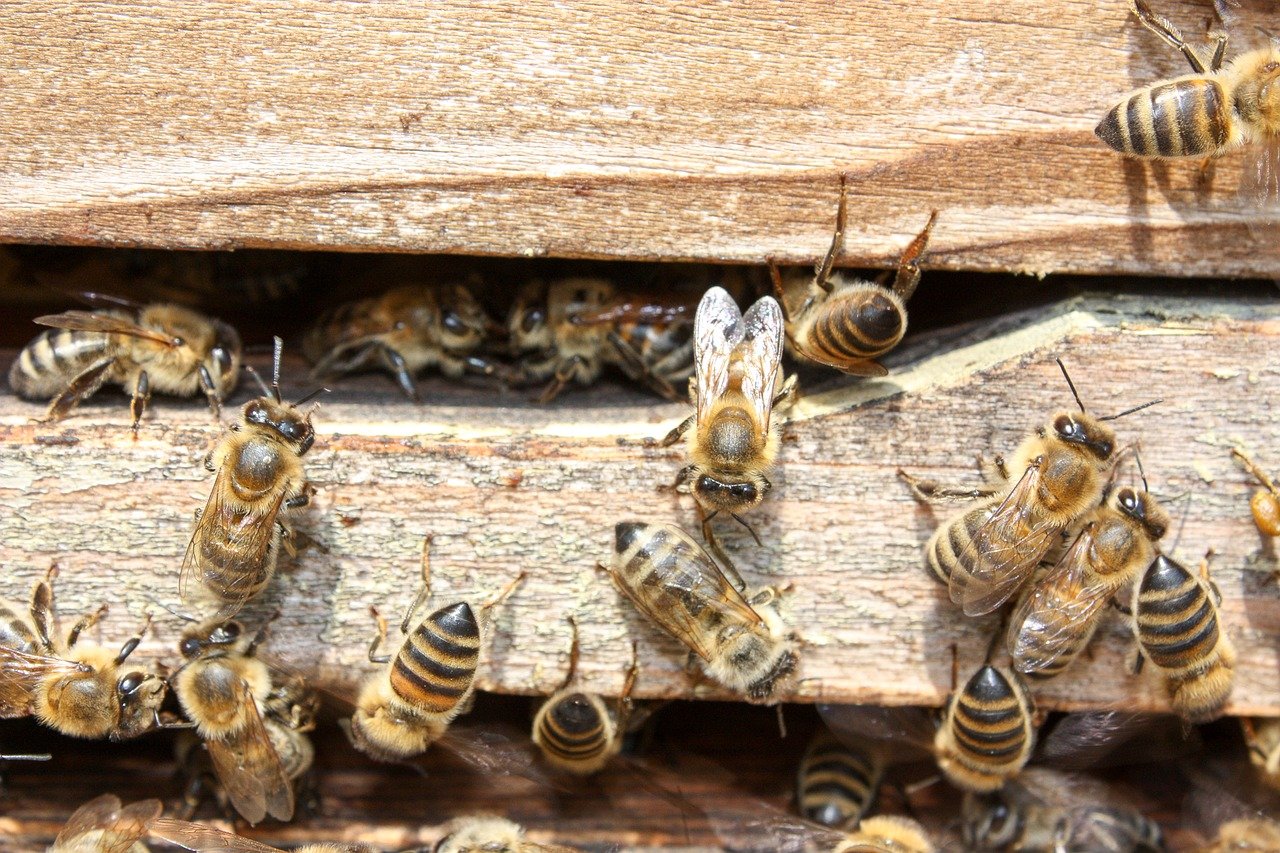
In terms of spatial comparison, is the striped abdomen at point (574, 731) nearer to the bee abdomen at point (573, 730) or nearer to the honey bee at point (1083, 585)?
the bee abdomen at point (573, 730)

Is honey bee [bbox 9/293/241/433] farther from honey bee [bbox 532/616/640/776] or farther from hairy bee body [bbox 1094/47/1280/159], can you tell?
hairy bee body [bbox 1094/47/1280/159]

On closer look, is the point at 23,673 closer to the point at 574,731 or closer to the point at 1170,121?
the point at 574,731

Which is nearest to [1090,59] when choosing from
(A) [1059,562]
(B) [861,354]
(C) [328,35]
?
(B) [861,354]

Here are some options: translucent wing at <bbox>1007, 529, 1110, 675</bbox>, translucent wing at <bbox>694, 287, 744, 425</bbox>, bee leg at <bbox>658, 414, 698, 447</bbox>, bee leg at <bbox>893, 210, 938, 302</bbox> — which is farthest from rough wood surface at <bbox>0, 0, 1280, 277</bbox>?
translucent wing at <bbox>1007, 529, 1110, 675</bbox>

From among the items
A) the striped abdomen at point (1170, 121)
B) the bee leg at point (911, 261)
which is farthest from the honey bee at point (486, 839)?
the striped abdomen at point (1170, 121)

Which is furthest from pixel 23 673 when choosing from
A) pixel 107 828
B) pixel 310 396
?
pixel 310 396

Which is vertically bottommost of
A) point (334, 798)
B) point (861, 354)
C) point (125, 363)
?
point (334, 798)

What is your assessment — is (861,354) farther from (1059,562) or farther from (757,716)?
(757,716)
